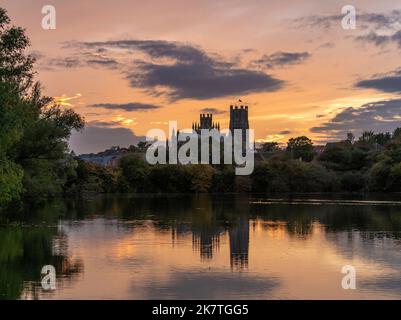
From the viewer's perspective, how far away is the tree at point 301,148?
121188mm

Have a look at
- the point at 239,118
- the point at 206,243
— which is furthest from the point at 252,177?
the point at 239,118

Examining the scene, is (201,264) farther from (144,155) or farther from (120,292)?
(144,155)

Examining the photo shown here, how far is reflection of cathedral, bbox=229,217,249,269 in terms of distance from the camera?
20.4m

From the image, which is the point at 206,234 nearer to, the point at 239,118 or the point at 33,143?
the point at 33,143

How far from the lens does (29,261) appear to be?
19734mm

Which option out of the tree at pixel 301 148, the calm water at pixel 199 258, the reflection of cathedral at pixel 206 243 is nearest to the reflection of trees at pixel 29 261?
the calm water at pixel 199 258

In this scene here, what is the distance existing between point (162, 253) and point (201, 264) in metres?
2.56

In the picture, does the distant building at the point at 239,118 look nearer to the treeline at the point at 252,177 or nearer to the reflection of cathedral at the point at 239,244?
the treeline at the point at 252,177

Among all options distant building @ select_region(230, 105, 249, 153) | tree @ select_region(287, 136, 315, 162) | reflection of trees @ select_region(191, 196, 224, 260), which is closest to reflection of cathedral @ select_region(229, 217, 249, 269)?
reflection of trees @ select_region(191, 196, 224, 260)

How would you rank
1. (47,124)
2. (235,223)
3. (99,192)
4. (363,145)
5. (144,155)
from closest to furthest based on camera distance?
(235,223) → (47,124) → (99,192) → (144,155) → (363,145)

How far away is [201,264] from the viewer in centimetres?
1978

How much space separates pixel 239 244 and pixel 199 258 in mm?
4217

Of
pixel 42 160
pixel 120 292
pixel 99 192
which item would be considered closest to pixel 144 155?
pixel 99 192

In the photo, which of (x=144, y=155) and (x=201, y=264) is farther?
(x=144, y=155)
